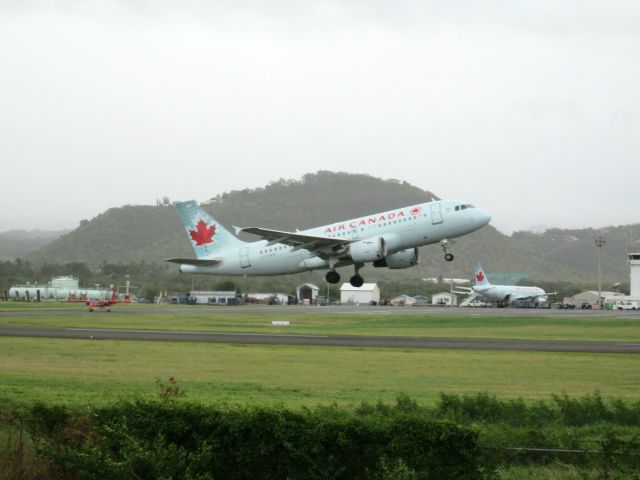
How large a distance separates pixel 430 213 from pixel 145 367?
27.6 metres

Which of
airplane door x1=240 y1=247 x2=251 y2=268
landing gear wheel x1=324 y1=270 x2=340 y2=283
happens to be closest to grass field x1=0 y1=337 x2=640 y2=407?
landing gear wheel x1=324 y1=270 x2=340 y2=283

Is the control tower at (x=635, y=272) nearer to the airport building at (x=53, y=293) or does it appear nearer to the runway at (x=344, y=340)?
the airport building at (x=53, y=293)

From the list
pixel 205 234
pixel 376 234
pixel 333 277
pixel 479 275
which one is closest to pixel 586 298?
pixel 479 275

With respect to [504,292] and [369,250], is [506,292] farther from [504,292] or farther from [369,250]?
[369,250]

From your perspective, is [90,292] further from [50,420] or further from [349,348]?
[50,420]

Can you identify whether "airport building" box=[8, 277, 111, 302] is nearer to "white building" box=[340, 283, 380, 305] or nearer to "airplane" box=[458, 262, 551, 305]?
"white building" box=[340, 283, 380, 305]

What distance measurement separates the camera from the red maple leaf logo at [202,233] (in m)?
60.3

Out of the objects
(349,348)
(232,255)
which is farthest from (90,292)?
(349,348)

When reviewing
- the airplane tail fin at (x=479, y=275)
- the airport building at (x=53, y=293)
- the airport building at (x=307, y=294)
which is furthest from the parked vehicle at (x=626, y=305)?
the airport building at (x=53, y=293)

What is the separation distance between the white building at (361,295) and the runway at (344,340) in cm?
8191

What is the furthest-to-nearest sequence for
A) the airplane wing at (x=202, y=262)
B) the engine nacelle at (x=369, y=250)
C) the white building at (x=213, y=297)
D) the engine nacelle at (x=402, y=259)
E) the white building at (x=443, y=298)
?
the white building at (x=443, y=298) → the white building at (x=213, y=297) → the airplane wing at (x=202, y=262) → the engine nacelle at (x=402, y=259) → the engine nacelle at (x=369, y=250)

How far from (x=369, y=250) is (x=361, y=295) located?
238ft

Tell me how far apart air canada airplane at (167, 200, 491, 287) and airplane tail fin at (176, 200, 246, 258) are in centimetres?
7

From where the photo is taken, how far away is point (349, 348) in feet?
109
